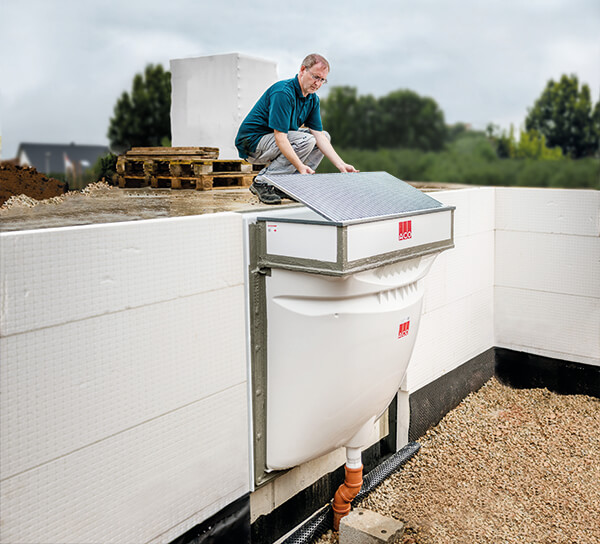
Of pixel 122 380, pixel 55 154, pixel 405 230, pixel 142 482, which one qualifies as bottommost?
pixel 142 482

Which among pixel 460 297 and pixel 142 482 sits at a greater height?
pixel 460 297

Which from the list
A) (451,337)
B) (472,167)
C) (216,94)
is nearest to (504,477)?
(451,337)

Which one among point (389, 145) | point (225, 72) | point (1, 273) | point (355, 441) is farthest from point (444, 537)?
point (389, 145)

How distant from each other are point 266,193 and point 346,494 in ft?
7.53

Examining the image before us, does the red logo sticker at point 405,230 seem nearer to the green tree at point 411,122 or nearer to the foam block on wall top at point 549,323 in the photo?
the foam block on wall top at point 549,323

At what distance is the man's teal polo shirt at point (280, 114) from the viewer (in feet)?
14.7

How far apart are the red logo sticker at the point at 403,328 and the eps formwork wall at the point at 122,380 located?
3.41 ft

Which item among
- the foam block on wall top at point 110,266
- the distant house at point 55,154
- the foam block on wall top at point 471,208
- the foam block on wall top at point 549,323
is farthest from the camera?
the distant house at point 55,154

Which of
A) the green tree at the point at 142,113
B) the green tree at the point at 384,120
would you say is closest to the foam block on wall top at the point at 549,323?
the green tree at the point at 384,120

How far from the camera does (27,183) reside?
202 inches

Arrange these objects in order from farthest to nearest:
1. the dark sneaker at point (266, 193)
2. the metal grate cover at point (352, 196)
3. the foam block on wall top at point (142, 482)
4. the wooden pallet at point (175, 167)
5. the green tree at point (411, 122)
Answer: the green tree at point (411, 122), the wooden pallet at point (175, 167), the dark sneaker at point (266, 193), the metal grate cover at point (352, 196), the foam block on wall top at point (142, 482)

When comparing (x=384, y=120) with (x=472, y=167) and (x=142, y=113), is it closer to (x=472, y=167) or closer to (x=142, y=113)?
(x=472, y=167)

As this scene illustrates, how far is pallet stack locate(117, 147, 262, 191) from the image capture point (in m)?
5.79

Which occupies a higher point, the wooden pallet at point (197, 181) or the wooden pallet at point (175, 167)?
the wooden pallet at point (175, 167)
